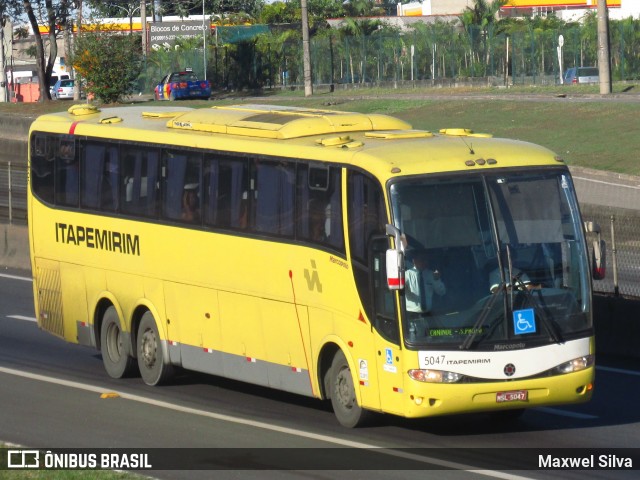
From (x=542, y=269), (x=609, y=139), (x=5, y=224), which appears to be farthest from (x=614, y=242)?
(x=609, y=139)

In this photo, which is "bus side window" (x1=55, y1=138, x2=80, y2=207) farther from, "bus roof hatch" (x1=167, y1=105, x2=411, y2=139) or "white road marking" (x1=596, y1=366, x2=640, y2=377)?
"white road marking" (x1=596, y1=366, x2=640, y2=377)

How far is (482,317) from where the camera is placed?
38.3ft

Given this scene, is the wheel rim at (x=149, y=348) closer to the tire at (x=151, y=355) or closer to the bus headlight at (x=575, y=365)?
the tire at (x=151, y=355)

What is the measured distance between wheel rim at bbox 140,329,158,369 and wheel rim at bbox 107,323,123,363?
555mm

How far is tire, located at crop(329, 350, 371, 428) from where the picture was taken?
41.0 feet

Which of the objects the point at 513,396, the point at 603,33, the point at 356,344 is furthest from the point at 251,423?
the point at 603,33

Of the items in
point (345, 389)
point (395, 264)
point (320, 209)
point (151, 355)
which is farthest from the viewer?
point (151, 355)

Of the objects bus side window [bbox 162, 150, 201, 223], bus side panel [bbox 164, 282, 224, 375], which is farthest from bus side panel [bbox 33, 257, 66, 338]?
bus side window [bbox 162, 150, 201, 223]

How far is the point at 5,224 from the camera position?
27.9m

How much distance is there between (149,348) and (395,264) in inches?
204

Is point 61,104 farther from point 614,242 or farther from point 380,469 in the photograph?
point 380,469

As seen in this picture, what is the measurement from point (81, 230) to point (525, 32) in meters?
52.2

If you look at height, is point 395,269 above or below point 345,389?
above

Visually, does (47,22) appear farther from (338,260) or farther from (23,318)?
(338,260)
